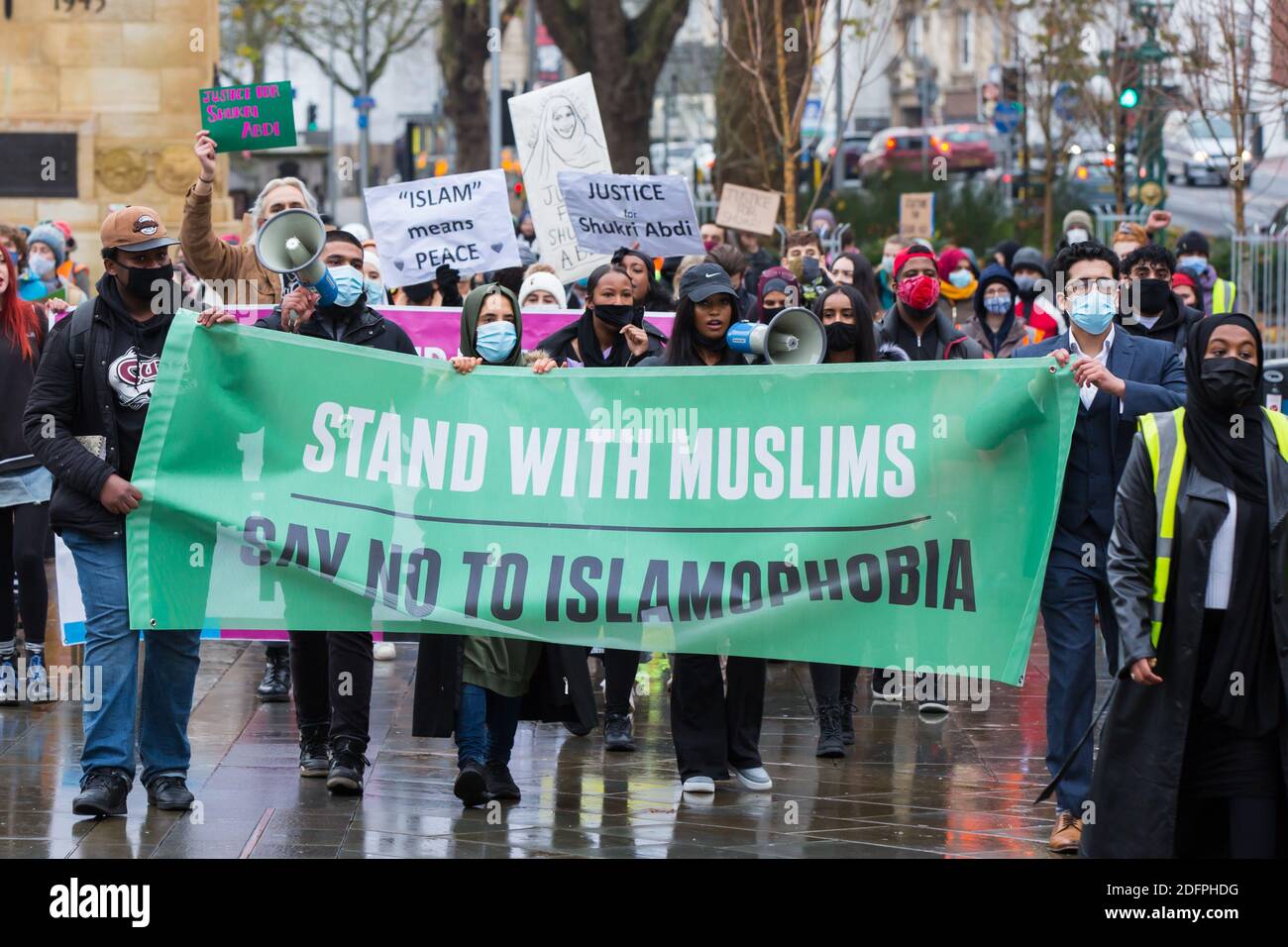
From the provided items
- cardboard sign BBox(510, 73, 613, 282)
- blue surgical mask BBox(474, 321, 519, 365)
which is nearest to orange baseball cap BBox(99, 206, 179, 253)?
blue surgical mask BBox(474, 321, 519, 365)

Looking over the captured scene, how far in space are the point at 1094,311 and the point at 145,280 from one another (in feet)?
10.7

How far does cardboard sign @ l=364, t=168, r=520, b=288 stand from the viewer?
1169 centimetres

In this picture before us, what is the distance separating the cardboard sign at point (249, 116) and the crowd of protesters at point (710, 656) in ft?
1.06

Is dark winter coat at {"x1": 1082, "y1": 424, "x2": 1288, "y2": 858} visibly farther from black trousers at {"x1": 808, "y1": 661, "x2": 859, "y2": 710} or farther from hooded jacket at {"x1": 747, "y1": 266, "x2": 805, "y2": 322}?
hooded jacket at {"x1": 747, "y1": 266, "x2": 805, "y2": 322}

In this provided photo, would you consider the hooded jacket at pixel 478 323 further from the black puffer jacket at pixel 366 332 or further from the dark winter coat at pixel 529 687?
the dark winter coat at pixel 529 687

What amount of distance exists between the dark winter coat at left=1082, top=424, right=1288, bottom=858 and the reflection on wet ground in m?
0.96

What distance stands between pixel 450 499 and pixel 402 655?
3699mm

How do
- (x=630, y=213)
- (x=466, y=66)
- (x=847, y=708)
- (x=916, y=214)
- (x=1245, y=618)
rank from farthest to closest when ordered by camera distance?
(x=466, y=66) → (x=916, y=214) → (x=630, y=213) → (x=847, y=708) → (x=1245, y=618)

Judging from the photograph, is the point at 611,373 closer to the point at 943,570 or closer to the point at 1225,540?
the point at 943,570

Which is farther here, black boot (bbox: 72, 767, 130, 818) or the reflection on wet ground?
black boot (bbox: 72, 767, 130, 818)

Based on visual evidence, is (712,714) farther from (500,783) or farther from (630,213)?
(630,213)

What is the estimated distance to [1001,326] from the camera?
11539mm

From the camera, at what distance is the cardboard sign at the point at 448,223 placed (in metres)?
11.7

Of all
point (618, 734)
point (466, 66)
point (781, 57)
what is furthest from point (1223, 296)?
point (466, 66)
